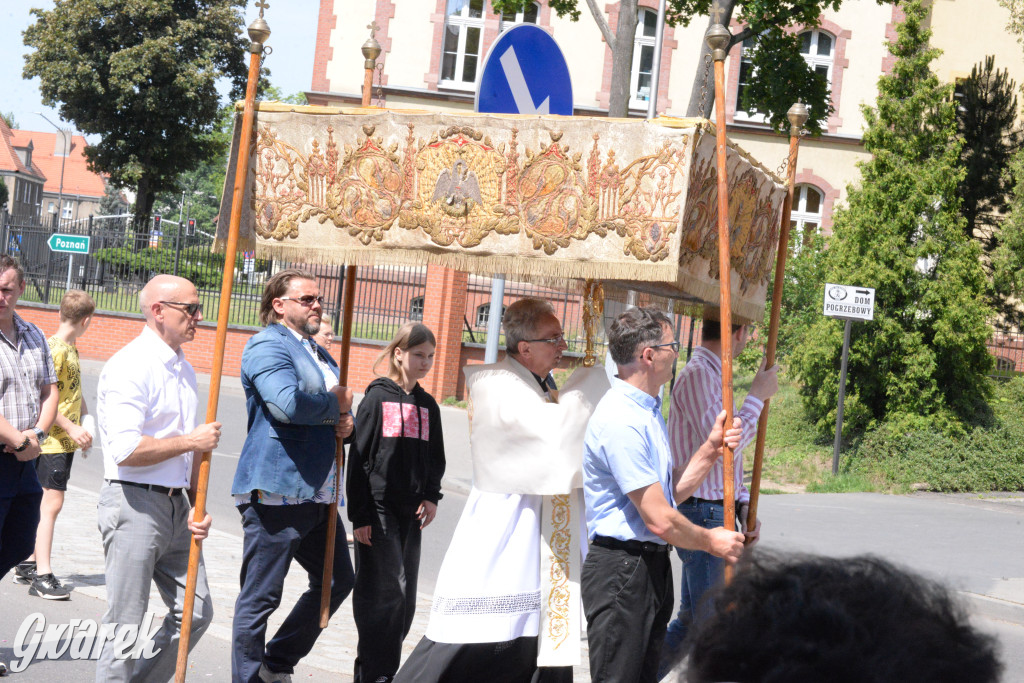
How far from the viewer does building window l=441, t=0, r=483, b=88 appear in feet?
108

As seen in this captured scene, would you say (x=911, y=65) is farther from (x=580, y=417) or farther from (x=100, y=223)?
(x=100, y=223)

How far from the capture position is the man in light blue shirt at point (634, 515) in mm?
4016

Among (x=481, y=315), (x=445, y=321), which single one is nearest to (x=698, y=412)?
(x=445, y=321)

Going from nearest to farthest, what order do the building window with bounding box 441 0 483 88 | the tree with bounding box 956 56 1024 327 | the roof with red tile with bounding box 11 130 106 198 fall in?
the tree with bounding box 956 56 1024 327 < the building window with bounding box 441 0 483 88 < the roof with red tile with bounding box 11 130 106 198

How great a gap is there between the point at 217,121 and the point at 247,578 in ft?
132

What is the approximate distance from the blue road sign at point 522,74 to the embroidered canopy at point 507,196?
1.70 m

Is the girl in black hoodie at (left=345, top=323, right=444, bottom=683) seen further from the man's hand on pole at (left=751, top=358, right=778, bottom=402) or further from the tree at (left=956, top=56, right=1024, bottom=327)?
the tree at (left=956, top=56, right=1024, bottom=327)

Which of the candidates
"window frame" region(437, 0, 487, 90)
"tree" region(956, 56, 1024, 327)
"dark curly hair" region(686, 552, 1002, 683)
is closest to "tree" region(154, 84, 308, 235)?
"window frame" region(437, 0, 487, 90)

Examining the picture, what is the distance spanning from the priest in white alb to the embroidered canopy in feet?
1.90

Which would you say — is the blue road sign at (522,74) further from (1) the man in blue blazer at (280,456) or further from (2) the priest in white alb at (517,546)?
(2) the priest in white alb at (517,546)

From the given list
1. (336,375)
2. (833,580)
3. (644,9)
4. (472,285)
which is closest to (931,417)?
(472,285)

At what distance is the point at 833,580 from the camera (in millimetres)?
1284

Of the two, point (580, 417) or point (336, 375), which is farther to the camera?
point (336, 375)

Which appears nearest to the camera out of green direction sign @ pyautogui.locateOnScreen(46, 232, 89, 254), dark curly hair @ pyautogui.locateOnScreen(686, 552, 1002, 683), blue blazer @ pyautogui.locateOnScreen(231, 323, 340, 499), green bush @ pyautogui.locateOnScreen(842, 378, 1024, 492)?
dark curly hair @ pyautogui.locateOnScreen(686, 552, 1002, 683)
